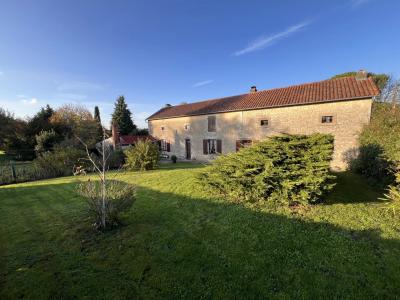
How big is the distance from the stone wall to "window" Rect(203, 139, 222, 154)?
396 mm

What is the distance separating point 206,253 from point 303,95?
48.1ft

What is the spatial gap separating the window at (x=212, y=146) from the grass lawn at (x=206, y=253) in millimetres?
12881

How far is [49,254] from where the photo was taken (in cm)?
392

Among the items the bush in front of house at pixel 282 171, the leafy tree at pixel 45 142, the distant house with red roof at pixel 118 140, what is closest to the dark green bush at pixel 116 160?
the distant house with red roof at pixel 118 140

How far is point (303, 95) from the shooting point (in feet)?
48.7

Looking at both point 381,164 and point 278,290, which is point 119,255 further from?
point 381,164

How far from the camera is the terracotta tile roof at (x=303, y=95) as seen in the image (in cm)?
1277

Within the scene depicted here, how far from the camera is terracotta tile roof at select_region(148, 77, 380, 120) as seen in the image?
12769mm

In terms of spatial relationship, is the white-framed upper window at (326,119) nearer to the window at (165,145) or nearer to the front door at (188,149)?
the front door at (188,149)

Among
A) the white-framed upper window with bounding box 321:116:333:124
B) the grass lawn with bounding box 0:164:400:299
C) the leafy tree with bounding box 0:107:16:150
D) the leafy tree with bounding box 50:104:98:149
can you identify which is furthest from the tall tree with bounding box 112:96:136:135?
the grass lawn with bounding box 0:164:400:299

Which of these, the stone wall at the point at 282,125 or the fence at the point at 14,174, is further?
the stone wall at the point at 282,125

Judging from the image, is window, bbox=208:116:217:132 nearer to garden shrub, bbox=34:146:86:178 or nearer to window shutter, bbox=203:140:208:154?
window shutter, bbox=203:140:208:154

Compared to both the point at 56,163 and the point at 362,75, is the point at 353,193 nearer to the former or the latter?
the point at 362,75

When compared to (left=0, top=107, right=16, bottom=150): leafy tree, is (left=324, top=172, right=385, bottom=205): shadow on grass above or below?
below
